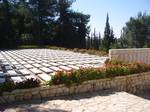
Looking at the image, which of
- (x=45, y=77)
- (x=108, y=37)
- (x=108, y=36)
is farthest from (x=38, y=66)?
(x=108, y=36)

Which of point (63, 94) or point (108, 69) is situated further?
point (108, 69)

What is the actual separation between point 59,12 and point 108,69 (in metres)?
28.4

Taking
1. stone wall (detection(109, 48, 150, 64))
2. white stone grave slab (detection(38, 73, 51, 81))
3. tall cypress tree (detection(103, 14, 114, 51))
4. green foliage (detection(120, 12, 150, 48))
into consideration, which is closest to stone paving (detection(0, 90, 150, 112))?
white stone grave slab (detection(38, 73, 51, 81))

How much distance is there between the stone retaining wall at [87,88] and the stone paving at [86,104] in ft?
0.78

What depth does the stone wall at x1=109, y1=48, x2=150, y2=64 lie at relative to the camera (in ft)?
32.6

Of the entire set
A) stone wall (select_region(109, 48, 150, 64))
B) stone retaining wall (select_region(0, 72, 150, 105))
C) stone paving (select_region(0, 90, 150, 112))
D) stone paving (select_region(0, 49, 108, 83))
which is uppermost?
stone wall (select_region(109, 48, 150, 64))

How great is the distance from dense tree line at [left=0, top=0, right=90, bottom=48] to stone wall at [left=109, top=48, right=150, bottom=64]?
2296 centimetres

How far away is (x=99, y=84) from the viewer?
7.05m

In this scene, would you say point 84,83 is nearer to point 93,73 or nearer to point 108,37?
point 93,73

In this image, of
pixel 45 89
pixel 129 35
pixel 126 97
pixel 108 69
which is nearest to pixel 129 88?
pixel 108 69

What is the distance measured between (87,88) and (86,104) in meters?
1.17

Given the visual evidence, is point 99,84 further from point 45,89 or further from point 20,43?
point 20,43

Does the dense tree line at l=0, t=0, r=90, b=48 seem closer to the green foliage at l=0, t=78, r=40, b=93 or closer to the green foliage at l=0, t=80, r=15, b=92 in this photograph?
the green foliage at l=0, t=78, r=40, b=93

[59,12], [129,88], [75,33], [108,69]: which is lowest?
[129,88]
